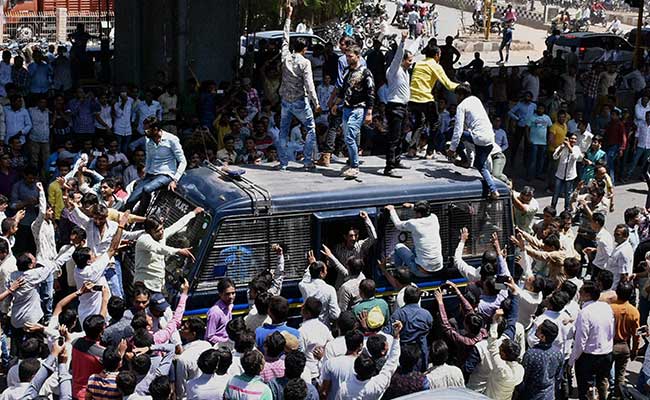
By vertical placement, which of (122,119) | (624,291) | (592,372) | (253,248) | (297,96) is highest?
(297,96)

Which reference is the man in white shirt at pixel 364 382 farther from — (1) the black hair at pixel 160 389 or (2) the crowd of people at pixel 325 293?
(1) the black hair at pixel 160 389

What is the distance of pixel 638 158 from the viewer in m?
17.7

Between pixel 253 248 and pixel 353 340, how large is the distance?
159 centimetres

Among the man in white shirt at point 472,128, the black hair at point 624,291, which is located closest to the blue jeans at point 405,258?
the man in white shirt at point 472,128

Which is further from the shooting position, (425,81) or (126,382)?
(425,81)

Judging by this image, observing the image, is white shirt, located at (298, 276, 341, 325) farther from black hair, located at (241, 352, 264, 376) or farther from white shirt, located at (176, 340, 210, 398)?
black hair, located at (241, 352, 264, 376)

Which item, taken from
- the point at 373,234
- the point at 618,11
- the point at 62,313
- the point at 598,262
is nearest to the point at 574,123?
the point at 598,262

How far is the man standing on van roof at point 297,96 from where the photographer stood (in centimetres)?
1059

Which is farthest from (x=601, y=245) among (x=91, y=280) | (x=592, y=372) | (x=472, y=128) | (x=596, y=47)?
(x=596, y=47)

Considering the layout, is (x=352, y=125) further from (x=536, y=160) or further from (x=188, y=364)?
(x=536, y=160)

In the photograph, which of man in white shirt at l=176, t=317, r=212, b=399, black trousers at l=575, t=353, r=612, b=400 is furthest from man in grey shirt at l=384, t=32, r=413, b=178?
man in white shirt at l=176, t=317, r=212, b=399

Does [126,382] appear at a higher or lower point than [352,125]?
lower

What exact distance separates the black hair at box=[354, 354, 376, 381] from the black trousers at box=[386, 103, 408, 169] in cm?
320

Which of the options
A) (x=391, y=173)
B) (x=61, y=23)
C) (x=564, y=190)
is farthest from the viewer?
(x=61, y=23)
